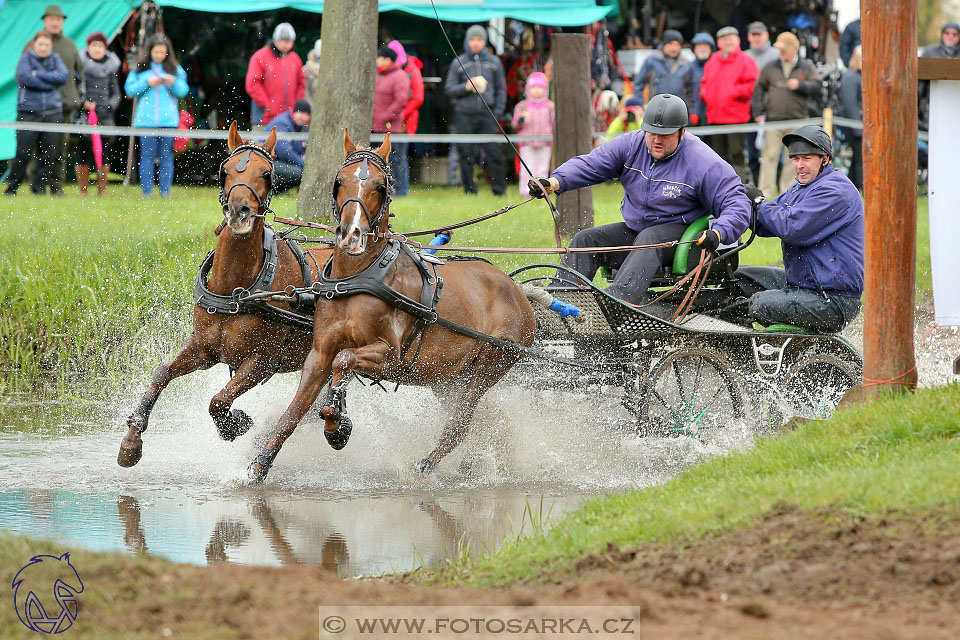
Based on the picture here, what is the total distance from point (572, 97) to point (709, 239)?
3709 millimetres

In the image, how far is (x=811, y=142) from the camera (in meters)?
7.54

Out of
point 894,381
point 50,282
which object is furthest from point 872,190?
point 50,282

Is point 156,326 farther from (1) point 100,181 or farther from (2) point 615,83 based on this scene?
(2) point 615,83

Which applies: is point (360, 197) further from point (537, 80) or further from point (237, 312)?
point (537, 80)

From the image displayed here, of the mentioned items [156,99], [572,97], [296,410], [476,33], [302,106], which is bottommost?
[296,410]

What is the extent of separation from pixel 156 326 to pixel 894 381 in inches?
224

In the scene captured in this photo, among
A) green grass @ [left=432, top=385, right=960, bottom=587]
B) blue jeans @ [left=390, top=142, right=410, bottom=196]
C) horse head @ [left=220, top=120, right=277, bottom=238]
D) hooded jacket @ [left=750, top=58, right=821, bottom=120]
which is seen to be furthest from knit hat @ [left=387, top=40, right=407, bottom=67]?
green grass @ [left=432, top=385, right=960, bottom=587]

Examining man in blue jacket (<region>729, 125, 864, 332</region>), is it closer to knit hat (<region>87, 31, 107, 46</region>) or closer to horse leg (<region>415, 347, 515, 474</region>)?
horse leg (<region>415, 347, 515, 474</region>)

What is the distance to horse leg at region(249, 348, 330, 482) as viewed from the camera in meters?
6.46

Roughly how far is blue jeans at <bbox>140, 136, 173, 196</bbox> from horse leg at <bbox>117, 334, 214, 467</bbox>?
7454 mm

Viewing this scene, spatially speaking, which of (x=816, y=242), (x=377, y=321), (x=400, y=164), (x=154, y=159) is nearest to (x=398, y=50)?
(x=400, y=164)

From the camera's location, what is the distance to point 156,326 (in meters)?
9.65
